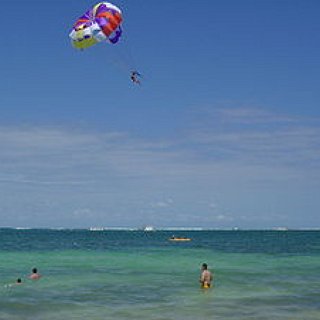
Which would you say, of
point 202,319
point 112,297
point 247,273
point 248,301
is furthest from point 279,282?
point 202,319

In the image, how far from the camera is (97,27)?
28.5m

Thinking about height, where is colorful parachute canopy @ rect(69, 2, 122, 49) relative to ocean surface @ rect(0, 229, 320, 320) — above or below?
above

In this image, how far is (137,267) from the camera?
1892 inches

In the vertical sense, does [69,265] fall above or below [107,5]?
below

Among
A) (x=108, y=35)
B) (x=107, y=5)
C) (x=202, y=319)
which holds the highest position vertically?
(x=107, y=5)

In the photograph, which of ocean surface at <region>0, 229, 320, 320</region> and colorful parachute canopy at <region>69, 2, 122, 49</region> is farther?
colorful parachute canopy at <region>69, 2, 122, 49</region>

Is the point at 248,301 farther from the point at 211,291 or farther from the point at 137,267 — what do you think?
the point at 137,267

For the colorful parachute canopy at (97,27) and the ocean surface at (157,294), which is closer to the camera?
the ocean surface at (157,294)

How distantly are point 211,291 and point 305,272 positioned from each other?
49.4 ft

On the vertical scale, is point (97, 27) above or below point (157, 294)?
above

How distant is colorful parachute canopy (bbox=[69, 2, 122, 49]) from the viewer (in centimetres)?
2845

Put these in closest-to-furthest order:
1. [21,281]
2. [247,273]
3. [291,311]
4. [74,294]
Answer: [291,311] < [74,294] < [21,281] < [247,273]

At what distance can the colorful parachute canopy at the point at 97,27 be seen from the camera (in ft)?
93.4

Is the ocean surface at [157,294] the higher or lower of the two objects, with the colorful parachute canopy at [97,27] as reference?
lower
